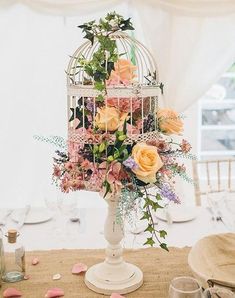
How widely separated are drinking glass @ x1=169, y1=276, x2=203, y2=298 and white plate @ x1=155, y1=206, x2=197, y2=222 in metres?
0.73

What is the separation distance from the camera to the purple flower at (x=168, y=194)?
4.00 ft

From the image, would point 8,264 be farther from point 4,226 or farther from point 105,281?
point 4,226

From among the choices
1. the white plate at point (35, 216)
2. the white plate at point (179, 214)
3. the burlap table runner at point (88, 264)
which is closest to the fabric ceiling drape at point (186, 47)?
the white plate at point (179, 214)

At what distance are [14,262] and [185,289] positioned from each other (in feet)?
1.82

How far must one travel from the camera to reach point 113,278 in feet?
4.45

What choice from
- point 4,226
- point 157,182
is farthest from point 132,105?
point 4,226

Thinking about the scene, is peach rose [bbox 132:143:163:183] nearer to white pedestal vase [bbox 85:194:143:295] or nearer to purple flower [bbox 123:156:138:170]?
purple flower [bbox 123:156:138:170]

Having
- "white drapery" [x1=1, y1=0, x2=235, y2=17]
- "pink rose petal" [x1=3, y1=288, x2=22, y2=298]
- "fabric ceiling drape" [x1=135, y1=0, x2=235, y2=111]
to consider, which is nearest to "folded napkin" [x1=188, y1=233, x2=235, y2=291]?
"pink rose petal" [x1=3, y1=288, x2=22, y2=298]

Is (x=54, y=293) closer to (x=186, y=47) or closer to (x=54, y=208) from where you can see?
(x=54, y=208)

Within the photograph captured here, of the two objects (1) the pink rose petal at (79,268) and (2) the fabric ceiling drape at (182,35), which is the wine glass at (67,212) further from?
(2) the fabric ceiling drape at (182,35)

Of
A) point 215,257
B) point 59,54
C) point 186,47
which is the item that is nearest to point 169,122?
point 215,257

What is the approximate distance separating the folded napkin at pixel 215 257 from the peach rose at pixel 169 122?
0.34m

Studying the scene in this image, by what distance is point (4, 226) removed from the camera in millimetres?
1845

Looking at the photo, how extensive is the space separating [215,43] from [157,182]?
1813 millimetres
